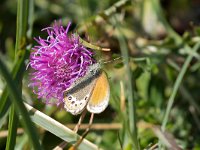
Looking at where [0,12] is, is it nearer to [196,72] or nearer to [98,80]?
[196,72]

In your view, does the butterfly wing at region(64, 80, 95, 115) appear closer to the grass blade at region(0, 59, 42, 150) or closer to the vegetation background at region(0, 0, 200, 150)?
the vegetation background at region(0, 0, 200, 150)

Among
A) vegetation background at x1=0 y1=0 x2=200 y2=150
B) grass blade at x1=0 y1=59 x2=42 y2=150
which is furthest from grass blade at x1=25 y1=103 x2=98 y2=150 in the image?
grass blade at x1=0 y1=59 x2=42 y2=150

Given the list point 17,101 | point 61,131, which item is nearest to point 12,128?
point 61,131

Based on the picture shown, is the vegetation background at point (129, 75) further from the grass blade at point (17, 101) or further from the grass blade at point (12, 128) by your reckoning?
the grass blade at point (17, 101)

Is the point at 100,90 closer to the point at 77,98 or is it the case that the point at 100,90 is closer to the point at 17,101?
the point at 77,98

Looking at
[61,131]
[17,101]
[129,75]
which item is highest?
[17,101]

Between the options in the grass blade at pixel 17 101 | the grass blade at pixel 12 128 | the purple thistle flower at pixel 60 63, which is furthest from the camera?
the purple thistle flower at pixel 60 63

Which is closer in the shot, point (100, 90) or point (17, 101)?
point (17, 101)

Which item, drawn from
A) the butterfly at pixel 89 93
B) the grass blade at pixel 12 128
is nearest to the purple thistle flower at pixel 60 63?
the butterfly at pixel 89 93
